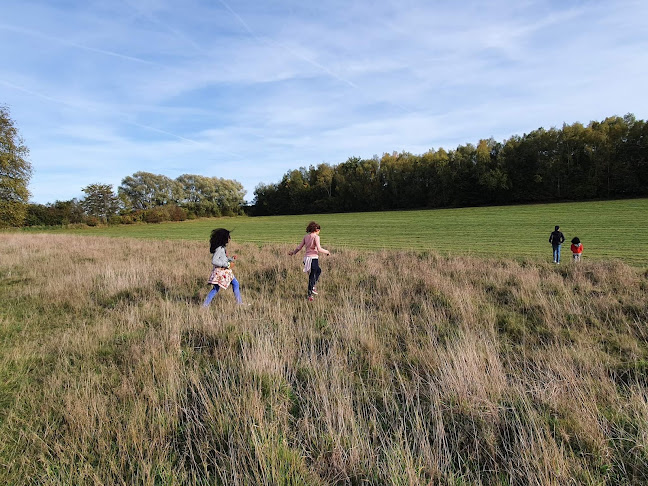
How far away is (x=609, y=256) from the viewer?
14.0m

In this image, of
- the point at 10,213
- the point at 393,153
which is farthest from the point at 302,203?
the point at 10,213

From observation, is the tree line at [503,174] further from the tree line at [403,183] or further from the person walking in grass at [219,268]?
the person walking in grass at [219,268]

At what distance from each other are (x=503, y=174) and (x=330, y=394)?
67.9 m

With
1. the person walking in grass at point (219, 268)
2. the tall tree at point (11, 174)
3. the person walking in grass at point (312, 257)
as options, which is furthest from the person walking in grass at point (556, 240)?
the tall tree at point (11, 174)

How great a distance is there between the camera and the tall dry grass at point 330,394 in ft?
8.05

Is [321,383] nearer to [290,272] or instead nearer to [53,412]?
[53,412]

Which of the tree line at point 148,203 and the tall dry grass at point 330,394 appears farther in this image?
the tree line at point 148,203

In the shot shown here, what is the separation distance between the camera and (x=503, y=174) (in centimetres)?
6091

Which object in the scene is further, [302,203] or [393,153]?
[302,203]

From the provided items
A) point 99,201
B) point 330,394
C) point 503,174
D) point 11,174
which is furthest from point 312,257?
point 99,201

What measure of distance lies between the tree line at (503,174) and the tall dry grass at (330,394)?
198ft

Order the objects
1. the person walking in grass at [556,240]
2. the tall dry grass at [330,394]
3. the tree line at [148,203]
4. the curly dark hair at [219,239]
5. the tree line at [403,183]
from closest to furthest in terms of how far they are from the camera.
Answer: the tall dry grass at [330,394] < the curly dark hair at [219,239] < the person walking in grass at [556,240] < the tree line at [403,183] < the tree line at [148,203]

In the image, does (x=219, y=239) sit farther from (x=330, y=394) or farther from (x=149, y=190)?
(x=149, y=190)

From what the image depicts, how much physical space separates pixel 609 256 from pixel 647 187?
165ft
